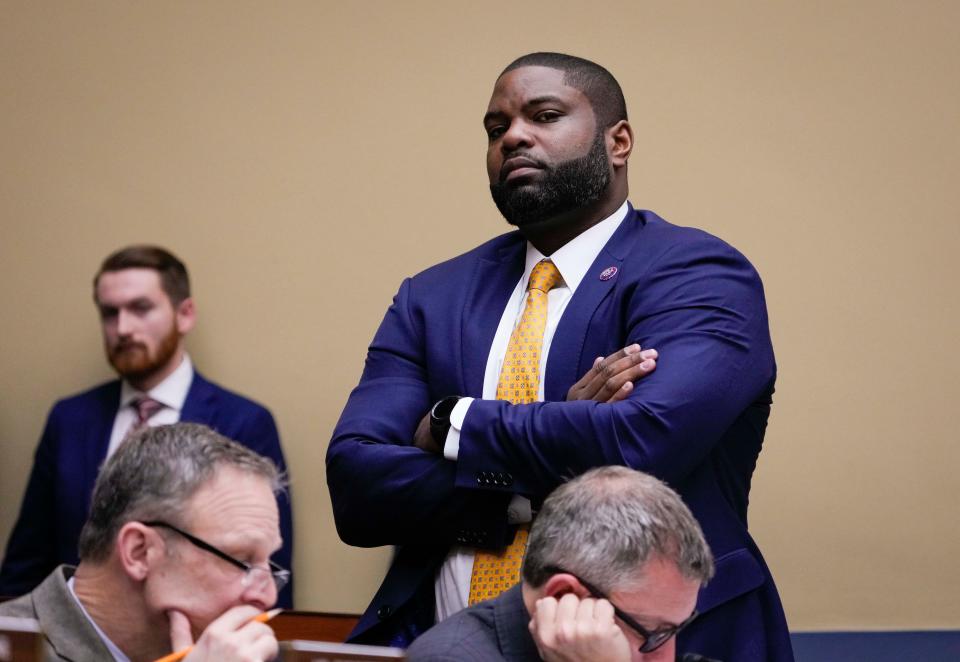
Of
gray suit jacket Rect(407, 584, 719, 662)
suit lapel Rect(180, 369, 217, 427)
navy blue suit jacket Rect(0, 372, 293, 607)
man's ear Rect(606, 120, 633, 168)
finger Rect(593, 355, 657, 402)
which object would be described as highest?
man's ear Rect(606, 120, 633, 168)

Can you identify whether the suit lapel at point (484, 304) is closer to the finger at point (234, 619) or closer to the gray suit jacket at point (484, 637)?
the gray suit jacket at point (484, 637)

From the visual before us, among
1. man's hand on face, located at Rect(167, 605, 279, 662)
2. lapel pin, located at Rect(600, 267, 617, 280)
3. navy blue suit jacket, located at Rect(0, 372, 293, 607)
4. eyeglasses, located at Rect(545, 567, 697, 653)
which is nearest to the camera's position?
man's hand on face, located at Rect(167, 605, 279, 662)

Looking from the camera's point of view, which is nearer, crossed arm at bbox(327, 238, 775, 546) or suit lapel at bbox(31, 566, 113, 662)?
suit lapel at bbox(31, 566, 113, 662)

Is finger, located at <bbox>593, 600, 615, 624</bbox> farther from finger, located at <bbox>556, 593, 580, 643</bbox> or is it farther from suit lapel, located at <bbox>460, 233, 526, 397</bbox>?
suit lapel, located at <bbox>460, 233, 526, 397</bbox>

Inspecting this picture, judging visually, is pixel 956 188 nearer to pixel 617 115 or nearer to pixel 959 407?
pixel 959 407

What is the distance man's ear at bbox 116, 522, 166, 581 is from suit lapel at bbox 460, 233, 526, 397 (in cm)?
81

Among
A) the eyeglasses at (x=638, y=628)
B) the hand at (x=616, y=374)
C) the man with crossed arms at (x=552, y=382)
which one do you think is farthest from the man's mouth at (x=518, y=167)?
the eyeglasses at (x=638, y=628)

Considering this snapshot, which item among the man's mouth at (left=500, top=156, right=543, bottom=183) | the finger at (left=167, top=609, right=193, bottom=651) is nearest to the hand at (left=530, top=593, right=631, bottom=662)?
the finger at (left=167, top=609, right=193, bottom=651)

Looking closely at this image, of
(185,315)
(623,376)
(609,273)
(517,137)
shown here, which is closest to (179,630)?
(623,376)

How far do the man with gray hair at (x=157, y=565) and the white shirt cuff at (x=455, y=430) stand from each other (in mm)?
508

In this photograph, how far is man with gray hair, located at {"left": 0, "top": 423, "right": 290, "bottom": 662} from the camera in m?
1.88

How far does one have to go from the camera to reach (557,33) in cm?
418

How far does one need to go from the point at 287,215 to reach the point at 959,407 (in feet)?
6.49


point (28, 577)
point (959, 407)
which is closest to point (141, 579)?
point (28, 577)
